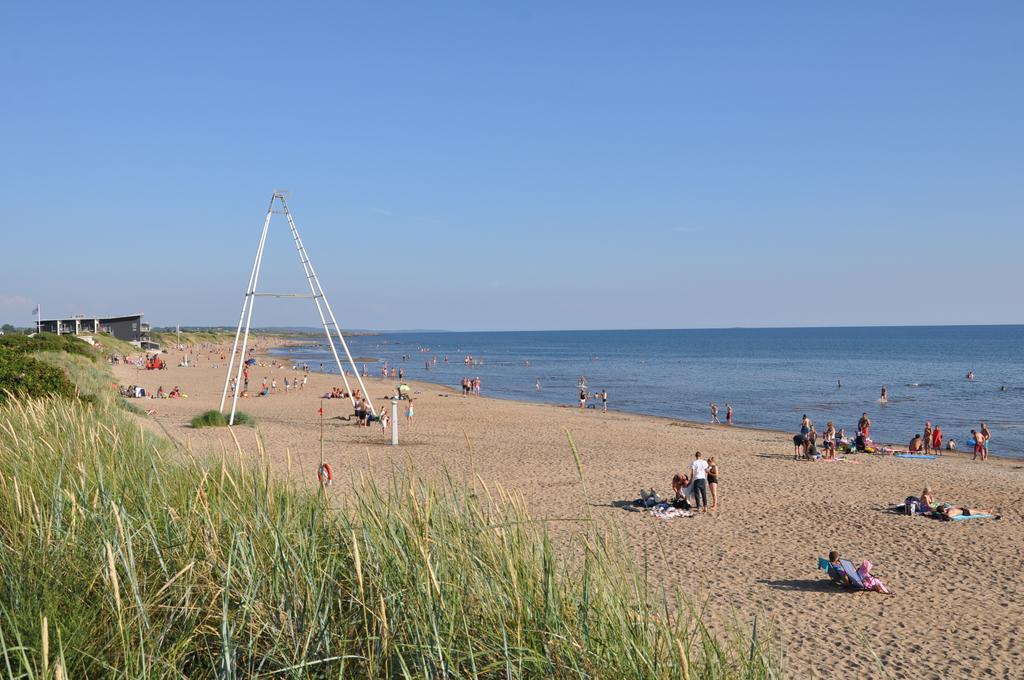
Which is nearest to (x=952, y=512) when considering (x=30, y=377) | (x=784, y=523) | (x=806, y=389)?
(x=784, y=523)

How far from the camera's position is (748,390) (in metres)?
46.6

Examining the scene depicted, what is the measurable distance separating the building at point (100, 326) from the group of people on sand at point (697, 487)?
6466 centimetres

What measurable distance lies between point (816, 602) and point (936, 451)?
15710mm

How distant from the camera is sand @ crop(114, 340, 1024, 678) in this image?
709cm

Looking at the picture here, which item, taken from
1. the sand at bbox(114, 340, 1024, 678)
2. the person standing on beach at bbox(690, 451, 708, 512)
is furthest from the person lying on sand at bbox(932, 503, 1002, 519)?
the person standing on beach at bbox(690, 451, 708, 512)

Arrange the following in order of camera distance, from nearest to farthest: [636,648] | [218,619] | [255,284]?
[636,648], [218,619], [255,284]

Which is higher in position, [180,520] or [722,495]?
[180,520]

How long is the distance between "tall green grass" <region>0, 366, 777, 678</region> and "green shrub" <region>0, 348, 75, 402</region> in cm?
987

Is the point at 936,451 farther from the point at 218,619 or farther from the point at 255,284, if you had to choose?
the point at 218,619

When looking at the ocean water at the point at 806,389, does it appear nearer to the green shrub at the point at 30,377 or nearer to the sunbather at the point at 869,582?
the sunbather at the point at 869,582

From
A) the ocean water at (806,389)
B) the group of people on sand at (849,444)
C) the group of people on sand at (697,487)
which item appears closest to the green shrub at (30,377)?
the group of people on sand at (697,487)

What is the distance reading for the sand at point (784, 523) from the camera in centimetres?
709

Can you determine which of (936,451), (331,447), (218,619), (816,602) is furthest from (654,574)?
(936,451)

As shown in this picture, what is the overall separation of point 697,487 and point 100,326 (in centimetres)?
7917
